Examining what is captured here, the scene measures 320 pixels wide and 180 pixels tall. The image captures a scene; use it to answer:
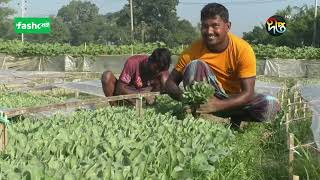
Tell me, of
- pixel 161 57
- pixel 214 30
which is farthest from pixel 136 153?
pixel 161 57

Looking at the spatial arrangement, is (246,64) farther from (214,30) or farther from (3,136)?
(3,136)

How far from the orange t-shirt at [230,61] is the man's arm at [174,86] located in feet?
0.19

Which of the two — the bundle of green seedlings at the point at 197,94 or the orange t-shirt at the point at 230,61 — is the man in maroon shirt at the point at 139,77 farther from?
the bundle of green seedlings at the point at 197,94

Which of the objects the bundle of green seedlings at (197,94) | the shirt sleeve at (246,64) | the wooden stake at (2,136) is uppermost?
the shirt sleeve at (246,64)

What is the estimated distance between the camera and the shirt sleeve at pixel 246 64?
462cm

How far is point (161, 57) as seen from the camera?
6496 mm

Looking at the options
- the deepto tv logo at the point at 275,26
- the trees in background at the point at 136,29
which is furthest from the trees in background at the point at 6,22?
the deepto tv logo at the point at 275,26

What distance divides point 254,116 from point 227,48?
2.59 ft

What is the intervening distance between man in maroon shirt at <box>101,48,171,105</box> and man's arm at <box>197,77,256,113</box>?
2.03 meters

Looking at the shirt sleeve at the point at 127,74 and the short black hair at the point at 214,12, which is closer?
the short black hair at the point at 214,12

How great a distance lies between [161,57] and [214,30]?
196 cm

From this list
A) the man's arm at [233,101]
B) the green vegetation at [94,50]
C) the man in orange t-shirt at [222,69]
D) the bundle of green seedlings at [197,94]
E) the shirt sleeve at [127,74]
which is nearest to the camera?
the bundle of green seedlings at [197,94]

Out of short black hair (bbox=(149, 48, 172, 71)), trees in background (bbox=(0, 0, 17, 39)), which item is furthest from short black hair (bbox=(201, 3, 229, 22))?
trees in background (bbox=(0, 0, 17, 39))

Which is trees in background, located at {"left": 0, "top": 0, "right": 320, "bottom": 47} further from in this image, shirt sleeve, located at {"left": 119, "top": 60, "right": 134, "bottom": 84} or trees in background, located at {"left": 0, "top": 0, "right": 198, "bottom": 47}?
shirt sleeve, located at {"left": 119, "top": 60, "right": 134, "bottom": 84}
